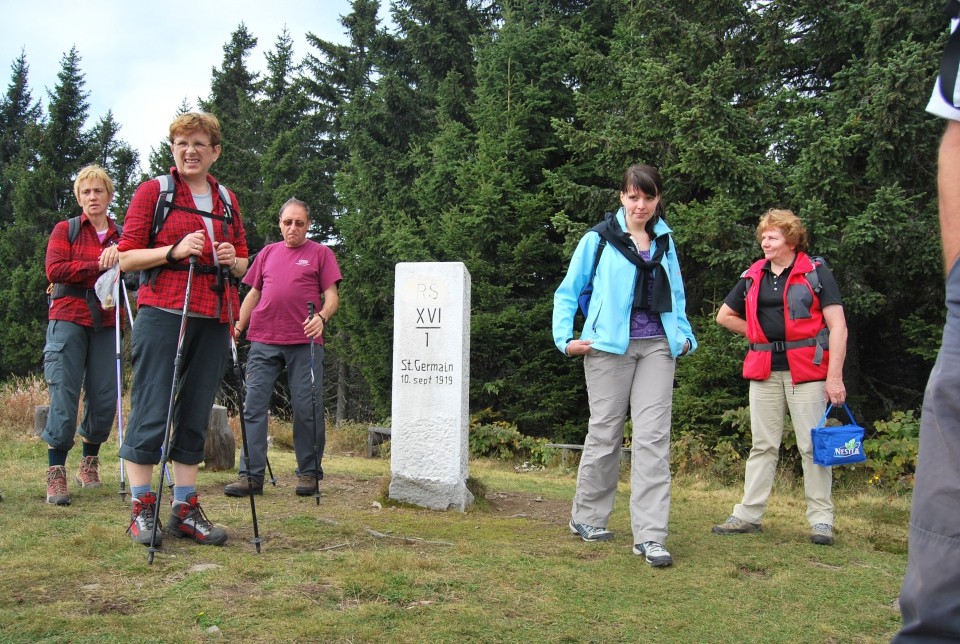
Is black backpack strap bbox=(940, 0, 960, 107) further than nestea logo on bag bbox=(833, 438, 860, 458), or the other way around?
nestea logo on bag bbox=(833, 438, 860, 458)

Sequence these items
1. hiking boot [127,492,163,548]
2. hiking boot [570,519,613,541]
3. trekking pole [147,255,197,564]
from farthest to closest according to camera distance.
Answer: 1. hiking boot [570,519,613,541]
2. hiking boot [127,492,163,548]
3. trekking pole [147,255,197,564]

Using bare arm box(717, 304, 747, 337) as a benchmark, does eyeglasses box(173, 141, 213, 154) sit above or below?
above

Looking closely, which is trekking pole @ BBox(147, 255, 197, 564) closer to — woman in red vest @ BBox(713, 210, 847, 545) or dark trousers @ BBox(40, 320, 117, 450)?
dark trousers @ BBox(40, 320, 117, 450)

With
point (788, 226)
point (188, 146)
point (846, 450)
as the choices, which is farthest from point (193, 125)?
point (846, 450)

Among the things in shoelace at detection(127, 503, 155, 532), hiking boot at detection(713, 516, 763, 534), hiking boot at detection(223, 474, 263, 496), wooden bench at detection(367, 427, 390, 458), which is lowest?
wooden bench at detection(367, 427, 390, 458)

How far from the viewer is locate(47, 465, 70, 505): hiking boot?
196 inches

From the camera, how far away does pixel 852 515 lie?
6.21 m

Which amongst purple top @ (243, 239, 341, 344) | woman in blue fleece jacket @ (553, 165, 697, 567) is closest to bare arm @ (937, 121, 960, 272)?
woman in blue fleece jacket @ (553, 165, 697, 567)

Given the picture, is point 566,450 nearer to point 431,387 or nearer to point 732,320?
point 431,387

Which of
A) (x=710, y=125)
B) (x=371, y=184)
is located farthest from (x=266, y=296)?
(x=371, y=184)

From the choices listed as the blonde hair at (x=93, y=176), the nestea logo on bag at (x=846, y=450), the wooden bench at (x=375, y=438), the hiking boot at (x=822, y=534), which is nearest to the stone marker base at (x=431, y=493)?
the hiking boot at (x=822, y=534)

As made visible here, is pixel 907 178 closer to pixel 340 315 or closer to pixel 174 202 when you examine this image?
pixel 174 202

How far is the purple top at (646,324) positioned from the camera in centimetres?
438

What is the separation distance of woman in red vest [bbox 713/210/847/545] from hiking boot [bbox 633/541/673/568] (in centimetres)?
116
